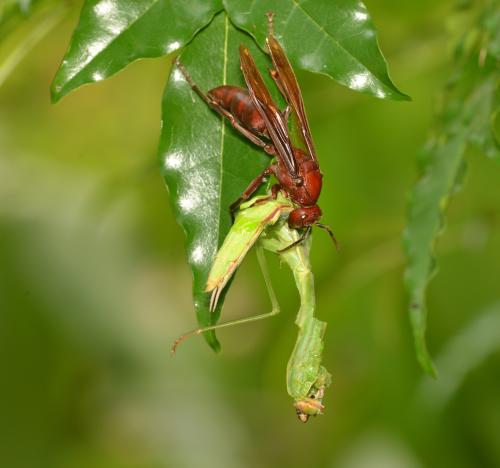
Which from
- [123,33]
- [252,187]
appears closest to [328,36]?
[252,187]

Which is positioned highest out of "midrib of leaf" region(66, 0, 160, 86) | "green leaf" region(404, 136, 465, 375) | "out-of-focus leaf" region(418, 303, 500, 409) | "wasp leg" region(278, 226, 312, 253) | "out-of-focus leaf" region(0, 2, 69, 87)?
"midrib of leaf" region(66, 0, 160, 86)

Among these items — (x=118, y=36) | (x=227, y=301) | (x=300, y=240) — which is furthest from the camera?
(x=227, y=301)

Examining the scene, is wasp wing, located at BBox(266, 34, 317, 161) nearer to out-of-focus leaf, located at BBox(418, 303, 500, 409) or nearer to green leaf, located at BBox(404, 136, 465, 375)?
green leaf, located at BBox(404, 136, 465, 375)

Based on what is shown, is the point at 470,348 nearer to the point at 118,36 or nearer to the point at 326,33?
the point at 326,33

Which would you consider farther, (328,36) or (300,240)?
(300,240)

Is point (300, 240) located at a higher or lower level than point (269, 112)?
lower

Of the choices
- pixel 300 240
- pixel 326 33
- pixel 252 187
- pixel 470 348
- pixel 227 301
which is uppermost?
pixel 326 33

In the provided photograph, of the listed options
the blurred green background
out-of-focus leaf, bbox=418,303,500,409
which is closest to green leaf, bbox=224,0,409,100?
the blurred green background

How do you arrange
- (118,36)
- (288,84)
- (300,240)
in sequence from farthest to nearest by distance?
(300,240)
(288,84)
(118,36)

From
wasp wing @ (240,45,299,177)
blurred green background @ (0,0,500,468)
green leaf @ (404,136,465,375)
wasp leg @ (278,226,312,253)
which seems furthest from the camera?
blurred green background @ (0,0,500,468)
